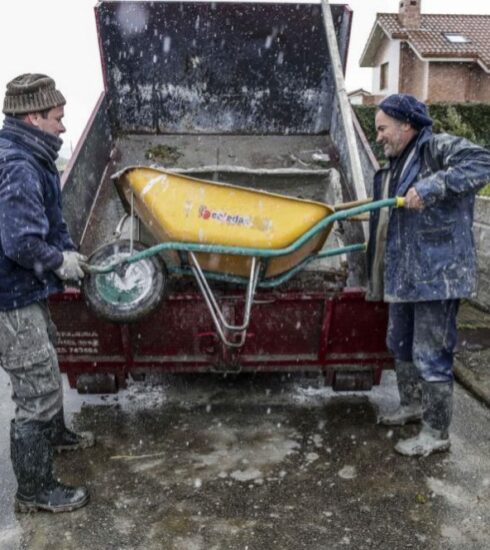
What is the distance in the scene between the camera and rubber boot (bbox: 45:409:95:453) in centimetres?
364

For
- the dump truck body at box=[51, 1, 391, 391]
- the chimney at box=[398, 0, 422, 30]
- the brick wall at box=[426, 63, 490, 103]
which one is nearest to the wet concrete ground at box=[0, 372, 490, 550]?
the dump truck body at box=[51, 1, 391, 391]

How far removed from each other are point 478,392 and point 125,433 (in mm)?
2347

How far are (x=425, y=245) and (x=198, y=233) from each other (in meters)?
1.15

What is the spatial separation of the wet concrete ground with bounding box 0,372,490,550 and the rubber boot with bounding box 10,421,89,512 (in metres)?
0.05

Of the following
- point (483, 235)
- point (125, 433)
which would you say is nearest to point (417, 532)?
point (125, 433)

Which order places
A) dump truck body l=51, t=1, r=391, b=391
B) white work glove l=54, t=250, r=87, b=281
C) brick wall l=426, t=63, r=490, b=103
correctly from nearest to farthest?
1. white work glove l=54, t=250, r=87, b=281
2. dump truck body l=51, t=1, r=391, b=391
3. brick wall l=426, t=63, r=490, b=103

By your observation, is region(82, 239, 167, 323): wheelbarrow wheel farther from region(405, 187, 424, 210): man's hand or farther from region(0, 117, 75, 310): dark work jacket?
region(405, 187, 424, 210): man's hand

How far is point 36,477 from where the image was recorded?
307 centimetres

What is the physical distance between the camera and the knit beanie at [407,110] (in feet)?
11.1

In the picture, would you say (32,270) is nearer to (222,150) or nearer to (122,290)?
(122,290)

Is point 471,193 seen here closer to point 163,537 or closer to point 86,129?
point 163,537

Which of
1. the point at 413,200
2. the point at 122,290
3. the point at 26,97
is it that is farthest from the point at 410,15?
the point at 26,97

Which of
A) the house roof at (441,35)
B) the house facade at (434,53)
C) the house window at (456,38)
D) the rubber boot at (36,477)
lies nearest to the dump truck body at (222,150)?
the rubber boot at (36,477)

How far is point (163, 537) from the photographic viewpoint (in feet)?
9.57
